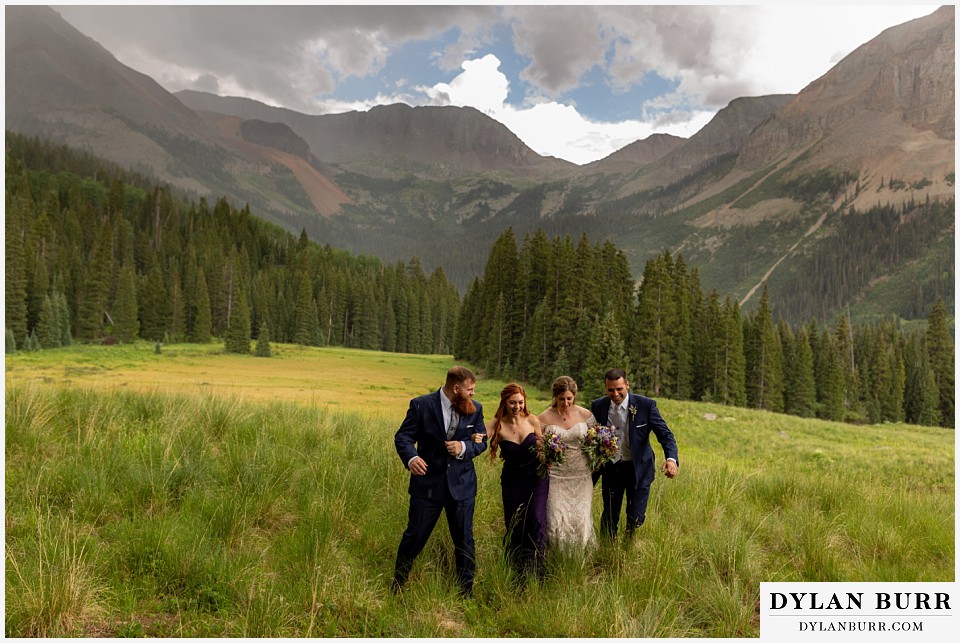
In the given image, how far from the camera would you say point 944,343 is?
74062 mm

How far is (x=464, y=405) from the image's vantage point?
5.47 meters

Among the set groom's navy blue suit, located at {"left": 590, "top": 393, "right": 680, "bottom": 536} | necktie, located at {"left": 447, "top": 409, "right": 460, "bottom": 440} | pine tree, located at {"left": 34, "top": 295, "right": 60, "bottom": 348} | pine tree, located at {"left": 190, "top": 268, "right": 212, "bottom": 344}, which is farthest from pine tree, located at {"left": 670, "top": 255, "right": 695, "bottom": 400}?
pine tree, located at {"left": 34, "top": 295, "right": 60, "bottom": 348}

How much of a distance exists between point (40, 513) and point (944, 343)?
9910 centimetres

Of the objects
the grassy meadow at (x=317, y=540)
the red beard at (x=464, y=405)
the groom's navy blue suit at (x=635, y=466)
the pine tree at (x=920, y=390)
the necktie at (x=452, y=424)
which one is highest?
the red beard at (x=464, y=405)

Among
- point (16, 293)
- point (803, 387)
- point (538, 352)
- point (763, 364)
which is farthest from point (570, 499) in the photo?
point (16, 293)

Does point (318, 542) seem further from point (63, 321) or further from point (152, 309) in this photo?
point (152, 309)

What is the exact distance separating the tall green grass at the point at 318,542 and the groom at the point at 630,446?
0.47 m

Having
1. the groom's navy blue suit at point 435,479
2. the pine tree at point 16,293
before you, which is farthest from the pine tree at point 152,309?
the groom's navy blue suit at point 435,479

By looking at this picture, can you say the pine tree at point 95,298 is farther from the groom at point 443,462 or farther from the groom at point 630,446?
the groom at point 630,446

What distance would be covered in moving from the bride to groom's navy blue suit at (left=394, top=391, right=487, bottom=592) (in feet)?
3.40

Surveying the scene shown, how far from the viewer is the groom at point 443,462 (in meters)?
5.48

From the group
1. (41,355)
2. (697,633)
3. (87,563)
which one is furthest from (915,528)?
(41,355)

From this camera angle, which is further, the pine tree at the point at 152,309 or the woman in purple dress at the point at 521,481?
the pine tree at the point at 152,309

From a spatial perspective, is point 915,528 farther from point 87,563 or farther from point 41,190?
point 41,190
